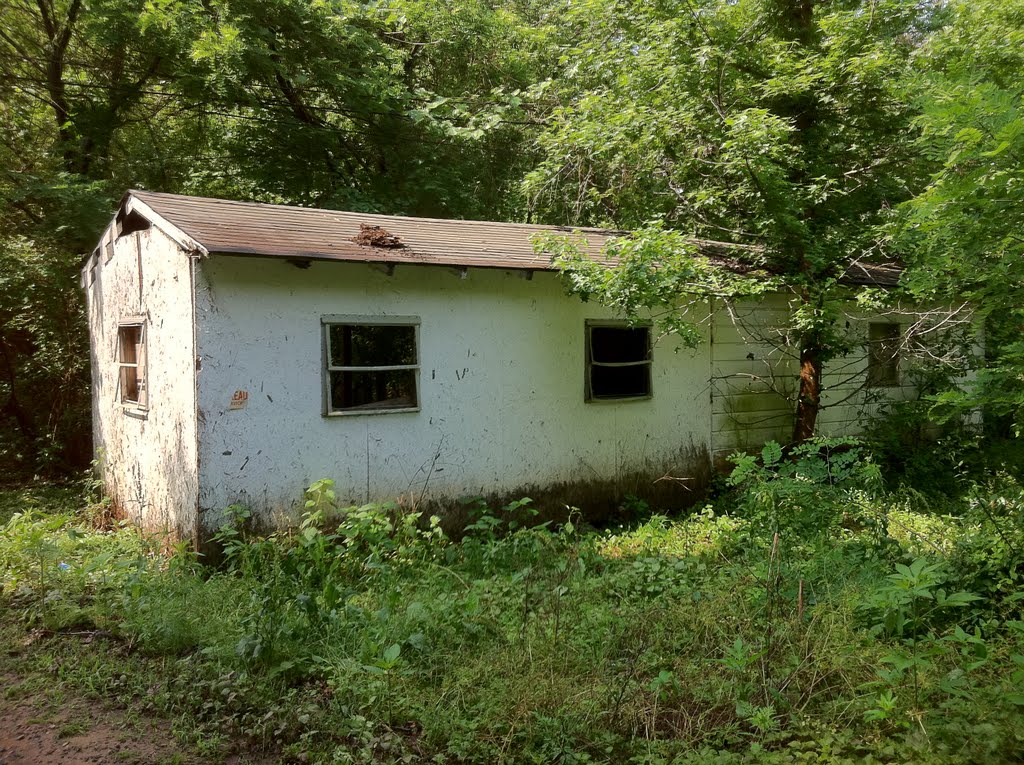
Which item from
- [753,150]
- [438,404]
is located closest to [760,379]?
[753,150]

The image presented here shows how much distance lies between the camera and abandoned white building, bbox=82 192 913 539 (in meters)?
6.29

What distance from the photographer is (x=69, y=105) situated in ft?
41.6

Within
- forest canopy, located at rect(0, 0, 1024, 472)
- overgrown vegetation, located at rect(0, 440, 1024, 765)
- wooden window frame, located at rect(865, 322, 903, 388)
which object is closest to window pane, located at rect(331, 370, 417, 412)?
overgrown vegetation, located at rect(0, 440, 1024, 765)

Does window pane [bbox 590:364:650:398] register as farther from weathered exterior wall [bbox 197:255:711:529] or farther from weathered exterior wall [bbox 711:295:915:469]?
weathered exterior wall [bbox 711:295:915:469]

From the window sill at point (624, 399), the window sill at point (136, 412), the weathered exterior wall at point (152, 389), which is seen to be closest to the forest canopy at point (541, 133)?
the window sill at point (624, 399)

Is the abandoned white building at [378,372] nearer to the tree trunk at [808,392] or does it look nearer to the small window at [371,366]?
the small window at [371,366]

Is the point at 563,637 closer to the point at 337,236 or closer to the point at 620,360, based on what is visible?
the point at 337,236

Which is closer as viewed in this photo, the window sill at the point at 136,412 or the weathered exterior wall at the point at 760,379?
the window sill at the point at 136,412

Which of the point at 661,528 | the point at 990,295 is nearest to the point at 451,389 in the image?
the point at 661,528

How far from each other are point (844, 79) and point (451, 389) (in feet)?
22.5

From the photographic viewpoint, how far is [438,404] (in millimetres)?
7402

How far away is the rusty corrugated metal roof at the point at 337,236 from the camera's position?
20.9ft

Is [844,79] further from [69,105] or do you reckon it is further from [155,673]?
[69,105]

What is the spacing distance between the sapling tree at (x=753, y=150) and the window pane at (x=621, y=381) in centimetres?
90
